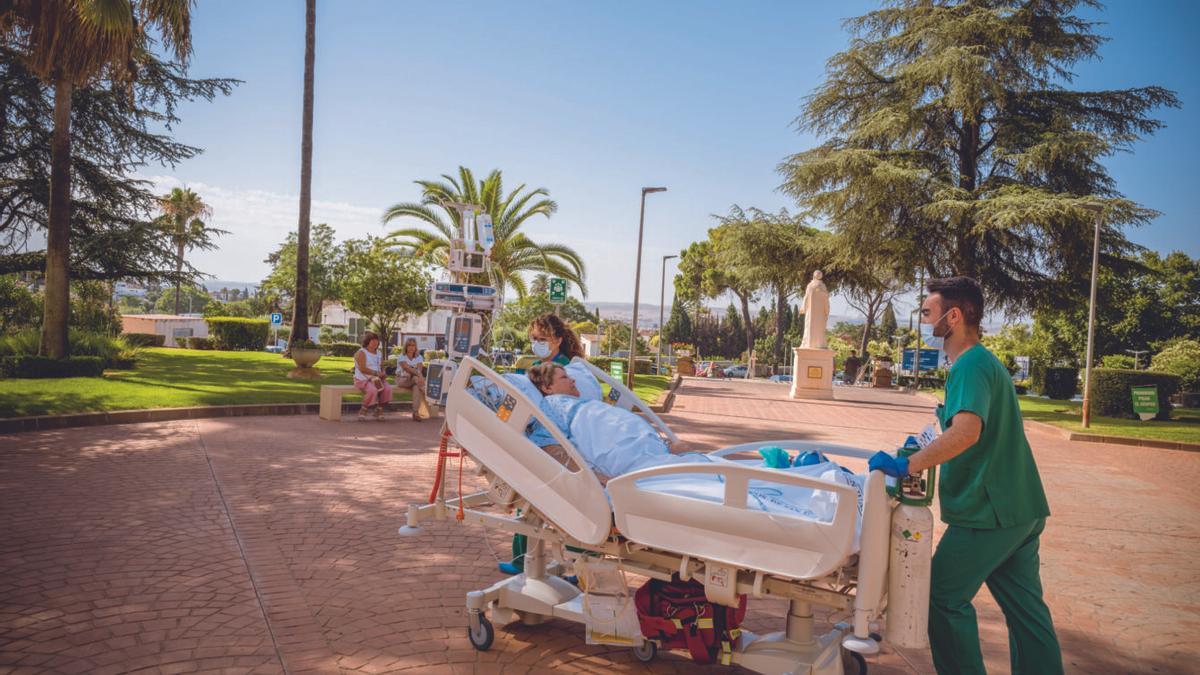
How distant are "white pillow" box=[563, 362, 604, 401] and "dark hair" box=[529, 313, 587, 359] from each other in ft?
2.15

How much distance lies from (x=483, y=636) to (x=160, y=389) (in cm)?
1281

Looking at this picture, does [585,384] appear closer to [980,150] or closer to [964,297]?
[964,297]

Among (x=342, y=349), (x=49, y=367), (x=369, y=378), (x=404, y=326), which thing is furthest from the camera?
(x=404, y=326)

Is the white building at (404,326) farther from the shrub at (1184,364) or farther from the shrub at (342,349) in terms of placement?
the shrub at (1184,364)

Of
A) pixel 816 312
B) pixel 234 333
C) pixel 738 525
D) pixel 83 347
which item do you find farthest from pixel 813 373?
pixel 234 333

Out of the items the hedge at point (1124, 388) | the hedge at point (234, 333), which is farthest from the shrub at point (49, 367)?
the hedge at point (1124, 388)

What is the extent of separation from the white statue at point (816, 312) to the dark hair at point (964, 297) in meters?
23.1

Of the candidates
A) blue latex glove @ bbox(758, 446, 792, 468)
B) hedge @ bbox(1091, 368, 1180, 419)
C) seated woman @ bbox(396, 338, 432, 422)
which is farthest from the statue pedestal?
blue latex glove @ bbox(758, 446, 792, 468)

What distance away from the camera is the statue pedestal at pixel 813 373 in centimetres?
2602

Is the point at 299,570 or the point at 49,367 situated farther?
the point at 49,367

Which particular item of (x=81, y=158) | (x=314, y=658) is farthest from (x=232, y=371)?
(x=314, y=658)

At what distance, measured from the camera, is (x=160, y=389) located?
13852mm

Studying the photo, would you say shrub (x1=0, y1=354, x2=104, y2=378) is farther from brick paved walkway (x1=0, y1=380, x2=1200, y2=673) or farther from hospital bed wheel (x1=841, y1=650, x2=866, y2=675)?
hospital bed wheel (x1=841, y1=650, x2=866, y2=675)

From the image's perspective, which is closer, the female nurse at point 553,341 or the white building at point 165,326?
the female nurse at point 553,341
